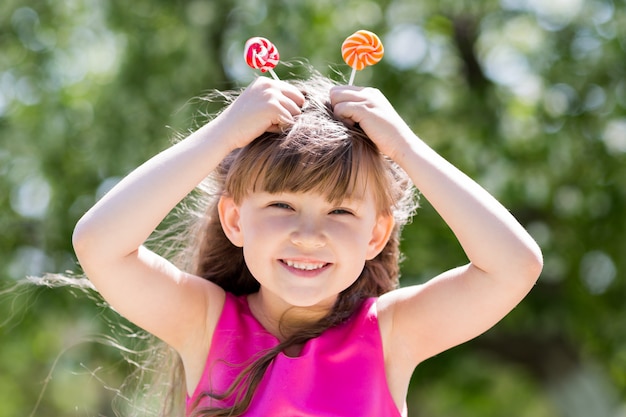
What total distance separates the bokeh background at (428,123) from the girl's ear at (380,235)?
4703 millimetres

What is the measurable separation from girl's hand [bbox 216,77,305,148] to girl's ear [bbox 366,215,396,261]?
0.36m

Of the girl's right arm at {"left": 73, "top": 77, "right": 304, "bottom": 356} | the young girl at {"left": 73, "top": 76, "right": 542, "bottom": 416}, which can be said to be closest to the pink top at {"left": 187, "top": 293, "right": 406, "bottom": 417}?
the young girl at {"left": 73, "top": 76, "right": 542, "bottom": 416}

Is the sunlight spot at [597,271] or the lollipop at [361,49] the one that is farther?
the sunlight spot at [597,271]

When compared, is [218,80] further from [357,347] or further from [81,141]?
[357,347]

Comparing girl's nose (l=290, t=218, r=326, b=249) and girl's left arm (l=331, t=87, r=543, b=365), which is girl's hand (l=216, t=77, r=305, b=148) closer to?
girl's left arm (l=331, t=87, r=543, b=365)

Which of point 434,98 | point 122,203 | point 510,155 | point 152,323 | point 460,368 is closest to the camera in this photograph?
point 122,203

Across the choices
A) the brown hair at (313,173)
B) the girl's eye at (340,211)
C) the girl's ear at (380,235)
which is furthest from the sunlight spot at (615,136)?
the girl's eye at (340,211)

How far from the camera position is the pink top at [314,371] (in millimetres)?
2381

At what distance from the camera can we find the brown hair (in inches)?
91.3

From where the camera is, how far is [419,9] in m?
8.54

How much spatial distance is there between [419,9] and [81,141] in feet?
9.89

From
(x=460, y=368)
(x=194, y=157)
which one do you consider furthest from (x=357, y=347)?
(x=460, y=368)

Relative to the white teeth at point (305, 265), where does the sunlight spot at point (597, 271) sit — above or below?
below

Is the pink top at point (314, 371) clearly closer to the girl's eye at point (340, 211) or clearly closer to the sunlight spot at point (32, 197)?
the girl's eye at point (340, 211)
